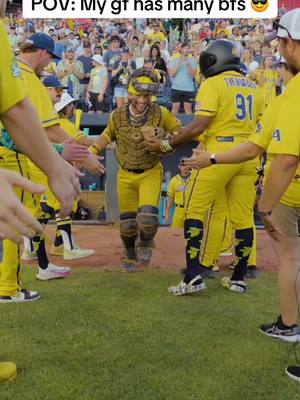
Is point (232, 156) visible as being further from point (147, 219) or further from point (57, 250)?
point (57, 250)

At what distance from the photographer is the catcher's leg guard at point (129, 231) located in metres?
5.84

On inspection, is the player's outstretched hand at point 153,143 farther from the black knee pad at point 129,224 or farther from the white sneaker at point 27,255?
the white sneaker at point 27,255

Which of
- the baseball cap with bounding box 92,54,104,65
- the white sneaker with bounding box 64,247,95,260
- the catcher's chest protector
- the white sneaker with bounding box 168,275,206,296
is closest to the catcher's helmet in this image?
the catcher's chest protector

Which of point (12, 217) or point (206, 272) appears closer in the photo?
point (12, 217)

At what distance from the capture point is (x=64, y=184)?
2.15 meters

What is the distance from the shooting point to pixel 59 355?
Answer: 140 inches

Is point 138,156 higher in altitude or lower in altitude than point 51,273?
higher

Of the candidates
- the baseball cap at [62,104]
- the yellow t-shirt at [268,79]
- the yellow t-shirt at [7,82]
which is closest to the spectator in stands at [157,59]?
the yellow t-shirt at [268,79]

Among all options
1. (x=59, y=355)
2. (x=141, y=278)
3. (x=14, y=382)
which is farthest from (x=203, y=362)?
(x=141, y=278)

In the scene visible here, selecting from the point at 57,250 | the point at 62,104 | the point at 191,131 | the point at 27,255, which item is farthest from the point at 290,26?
the point at 57,250

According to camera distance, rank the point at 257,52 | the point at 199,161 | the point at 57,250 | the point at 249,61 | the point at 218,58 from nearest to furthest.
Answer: the point at 199,161 → the point at 218,58 → the point at 57,250 → the point at 249,61 → the point at 257,52

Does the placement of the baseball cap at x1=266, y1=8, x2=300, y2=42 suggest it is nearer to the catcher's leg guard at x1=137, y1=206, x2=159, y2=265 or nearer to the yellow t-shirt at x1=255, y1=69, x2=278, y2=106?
the catcher's leg guard at x1=137, y1=206, x2=159, y2=265

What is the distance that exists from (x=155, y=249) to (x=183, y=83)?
645 centimetres

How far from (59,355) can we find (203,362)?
0.90 metres
